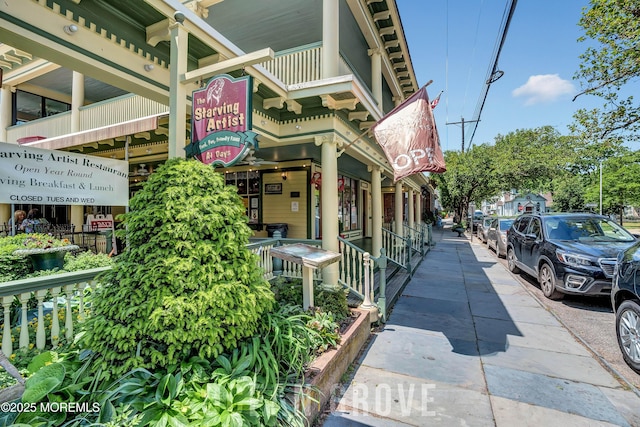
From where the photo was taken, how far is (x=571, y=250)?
5.59 m

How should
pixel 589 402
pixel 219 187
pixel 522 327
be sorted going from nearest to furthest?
1. pixel 219 187
2. pixel 589 402
3. pixel 522 327

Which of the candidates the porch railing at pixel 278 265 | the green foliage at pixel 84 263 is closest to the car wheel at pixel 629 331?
the porch railing at pixel 278 265

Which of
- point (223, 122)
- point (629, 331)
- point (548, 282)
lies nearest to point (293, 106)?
point (223, 122)

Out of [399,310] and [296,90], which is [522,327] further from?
[296,90]

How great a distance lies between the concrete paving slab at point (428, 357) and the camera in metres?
3.37

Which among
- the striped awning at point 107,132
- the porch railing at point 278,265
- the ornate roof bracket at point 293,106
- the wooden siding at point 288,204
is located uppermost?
the ornate roof bracket at point 293,106

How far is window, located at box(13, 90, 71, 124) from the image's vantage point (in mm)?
10227

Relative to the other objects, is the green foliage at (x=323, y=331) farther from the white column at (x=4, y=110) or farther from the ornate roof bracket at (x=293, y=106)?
Result: the white column at (x=4, y=110)

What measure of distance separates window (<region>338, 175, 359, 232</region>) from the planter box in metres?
6.03

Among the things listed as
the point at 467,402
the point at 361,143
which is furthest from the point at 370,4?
the point at 467,402

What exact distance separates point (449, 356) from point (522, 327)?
1896mm

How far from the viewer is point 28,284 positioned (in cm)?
238

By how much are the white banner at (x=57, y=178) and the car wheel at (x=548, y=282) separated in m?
8.14

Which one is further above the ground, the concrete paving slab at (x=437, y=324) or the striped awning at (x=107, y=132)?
the striped awning at (x=107, y=132)
